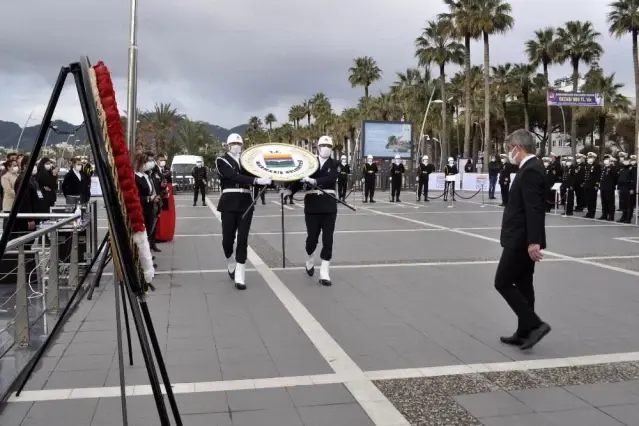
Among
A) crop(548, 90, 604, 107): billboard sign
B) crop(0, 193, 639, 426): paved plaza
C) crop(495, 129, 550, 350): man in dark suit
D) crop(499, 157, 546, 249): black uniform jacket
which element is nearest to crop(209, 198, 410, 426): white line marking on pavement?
crop(0, 193, 639, 426): paved plaza

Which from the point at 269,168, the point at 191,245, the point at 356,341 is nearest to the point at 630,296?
the point at 356,341

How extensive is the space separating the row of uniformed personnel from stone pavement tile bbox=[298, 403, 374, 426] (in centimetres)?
1554

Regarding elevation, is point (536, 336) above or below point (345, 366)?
above

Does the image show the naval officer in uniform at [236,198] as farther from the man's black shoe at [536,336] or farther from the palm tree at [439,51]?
the palm tree at [439,51]

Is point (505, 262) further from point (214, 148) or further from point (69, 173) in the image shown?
point (214, 148)

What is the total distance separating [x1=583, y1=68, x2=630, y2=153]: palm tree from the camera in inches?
2398

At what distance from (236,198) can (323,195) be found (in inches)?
44.1

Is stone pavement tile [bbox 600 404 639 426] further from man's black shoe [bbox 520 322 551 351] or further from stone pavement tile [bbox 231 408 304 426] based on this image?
stone pavement tile [bbox 231 408 304 426]

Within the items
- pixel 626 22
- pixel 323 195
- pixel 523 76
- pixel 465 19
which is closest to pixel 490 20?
pixel 465 19

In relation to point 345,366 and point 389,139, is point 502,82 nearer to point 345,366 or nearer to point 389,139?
point 389,139

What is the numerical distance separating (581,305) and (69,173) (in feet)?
40.9

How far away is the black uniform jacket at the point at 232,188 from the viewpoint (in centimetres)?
842

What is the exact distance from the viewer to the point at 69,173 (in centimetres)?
1594

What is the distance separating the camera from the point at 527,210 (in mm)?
5473
